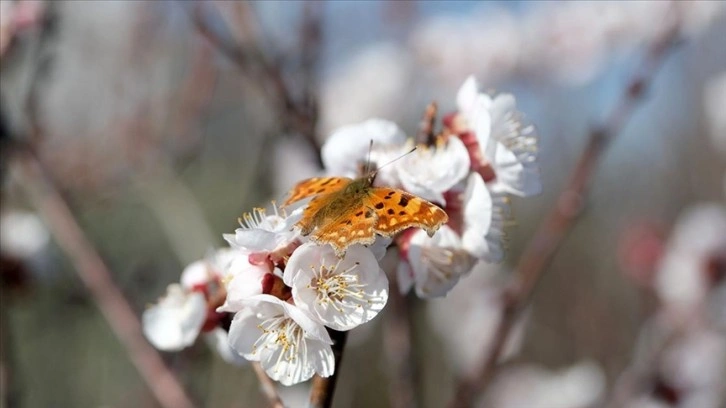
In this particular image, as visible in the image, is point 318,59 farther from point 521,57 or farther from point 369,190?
point 521,57

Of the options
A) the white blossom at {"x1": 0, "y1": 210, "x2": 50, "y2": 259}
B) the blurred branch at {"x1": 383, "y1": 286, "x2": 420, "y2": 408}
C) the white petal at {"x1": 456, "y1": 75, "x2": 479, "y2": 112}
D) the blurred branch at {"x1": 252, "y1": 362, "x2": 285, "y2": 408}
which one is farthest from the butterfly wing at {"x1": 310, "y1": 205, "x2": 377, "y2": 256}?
the white blossom at {"x1": 0, "y1": 210, "x2": 50, "y2": 259}

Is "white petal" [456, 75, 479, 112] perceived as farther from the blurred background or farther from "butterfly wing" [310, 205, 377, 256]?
the blurred background

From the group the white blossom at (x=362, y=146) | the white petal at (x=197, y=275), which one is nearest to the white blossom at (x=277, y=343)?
the white petal at (x=197, y=275)

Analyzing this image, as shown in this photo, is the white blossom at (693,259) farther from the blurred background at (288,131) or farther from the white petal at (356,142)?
the white petal at (356,142)

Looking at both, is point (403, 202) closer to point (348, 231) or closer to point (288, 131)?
point (348, 231)

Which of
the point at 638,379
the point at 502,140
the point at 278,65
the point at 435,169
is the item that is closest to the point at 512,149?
the point at 502,140
